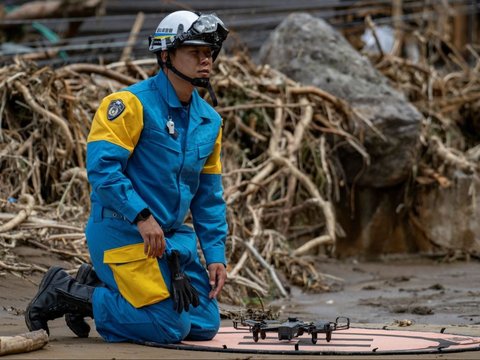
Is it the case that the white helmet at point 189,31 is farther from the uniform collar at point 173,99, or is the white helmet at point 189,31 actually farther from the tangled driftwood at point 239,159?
the tangled driftwood at point 239,159

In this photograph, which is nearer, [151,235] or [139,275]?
[151,235]

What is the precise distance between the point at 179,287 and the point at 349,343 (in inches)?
29.9

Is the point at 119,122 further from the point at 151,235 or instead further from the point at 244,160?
the point at 244,160

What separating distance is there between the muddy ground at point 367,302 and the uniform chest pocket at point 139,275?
0.21 m

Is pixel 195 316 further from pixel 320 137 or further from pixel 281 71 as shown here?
pixel 281 71

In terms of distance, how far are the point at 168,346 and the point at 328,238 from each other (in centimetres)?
430

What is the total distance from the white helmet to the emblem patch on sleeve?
356mm

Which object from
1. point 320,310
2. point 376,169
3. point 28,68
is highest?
point 28,68

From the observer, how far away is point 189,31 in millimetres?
5078

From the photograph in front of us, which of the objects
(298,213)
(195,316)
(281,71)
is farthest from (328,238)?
(195,316)

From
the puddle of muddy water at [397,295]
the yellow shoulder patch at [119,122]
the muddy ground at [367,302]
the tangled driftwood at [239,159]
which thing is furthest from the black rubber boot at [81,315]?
the puddle of muddy water at [397,295]

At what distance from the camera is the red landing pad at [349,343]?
→ 470 centimetres

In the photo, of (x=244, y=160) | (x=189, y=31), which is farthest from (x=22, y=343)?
(x=244, y=160)

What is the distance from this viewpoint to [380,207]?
10.5m
